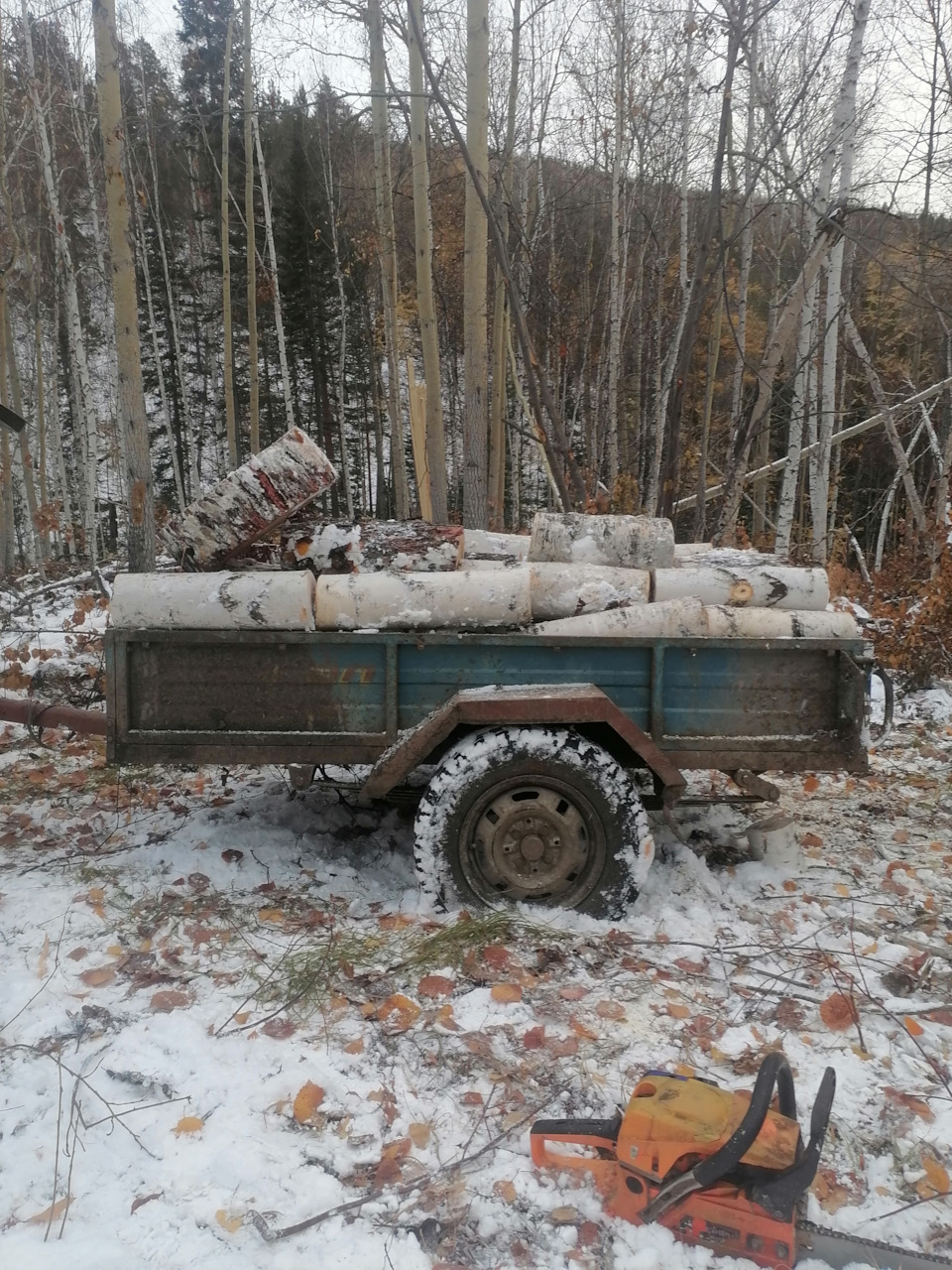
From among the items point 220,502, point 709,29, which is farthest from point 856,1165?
point 709,29

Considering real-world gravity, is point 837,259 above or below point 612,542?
above

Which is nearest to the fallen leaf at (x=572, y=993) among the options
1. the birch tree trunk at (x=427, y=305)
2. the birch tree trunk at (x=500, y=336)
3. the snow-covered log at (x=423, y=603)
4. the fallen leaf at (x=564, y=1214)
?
the fallen leaf at (x=564, y=1214)

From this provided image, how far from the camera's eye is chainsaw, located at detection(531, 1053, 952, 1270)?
192 centimetres

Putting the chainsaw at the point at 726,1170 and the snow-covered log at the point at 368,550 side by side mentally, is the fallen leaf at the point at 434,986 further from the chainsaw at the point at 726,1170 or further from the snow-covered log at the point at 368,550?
the snow-covered log at the point at 368,550

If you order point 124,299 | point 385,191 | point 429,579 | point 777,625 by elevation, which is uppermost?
point 385,191

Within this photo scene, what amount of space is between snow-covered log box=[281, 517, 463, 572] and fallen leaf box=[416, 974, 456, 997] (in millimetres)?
1907

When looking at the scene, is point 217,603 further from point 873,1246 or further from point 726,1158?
point 873,1246

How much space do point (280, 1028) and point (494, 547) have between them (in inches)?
111

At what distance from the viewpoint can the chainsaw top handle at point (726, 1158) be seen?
74.1 inches

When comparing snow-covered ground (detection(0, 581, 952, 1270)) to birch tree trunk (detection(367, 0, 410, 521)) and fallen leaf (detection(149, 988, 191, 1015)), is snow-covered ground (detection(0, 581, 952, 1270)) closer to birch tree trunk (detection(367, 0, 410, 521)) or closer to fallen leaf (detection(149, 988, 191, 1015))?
fallen leaf (detection(149, 988, 191, 1015))

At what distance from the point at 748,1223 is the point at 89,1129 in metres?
1.88

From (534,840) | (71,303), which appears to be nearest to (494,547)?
(534,840)

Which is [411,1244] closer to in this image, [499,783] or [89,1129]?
[89,1129]

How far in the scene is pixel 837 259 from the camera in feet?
29.2
